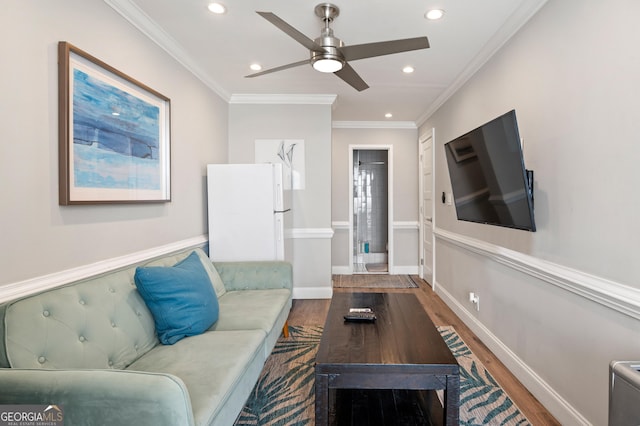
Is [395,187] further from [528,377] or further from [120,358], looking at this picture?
[120,358]

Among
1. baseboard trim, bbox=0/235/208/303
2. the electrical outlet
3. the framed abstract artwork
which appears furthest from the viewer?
the electrical outlet

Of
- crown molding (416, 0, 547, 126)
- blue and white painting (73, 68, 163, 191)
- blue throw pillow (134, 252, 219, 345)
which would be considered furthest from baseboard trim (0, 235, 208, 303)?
crown molding (416, 0, 547, 126)

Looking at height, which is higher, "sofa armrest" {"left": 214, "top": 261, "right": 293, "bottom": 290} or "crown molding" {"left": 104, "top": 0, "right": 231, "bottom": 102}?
"crown molding" {"left": 104, "top": 0, "right": 231, "bottom": 102}

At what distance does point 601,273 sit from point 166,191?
274 centimetres

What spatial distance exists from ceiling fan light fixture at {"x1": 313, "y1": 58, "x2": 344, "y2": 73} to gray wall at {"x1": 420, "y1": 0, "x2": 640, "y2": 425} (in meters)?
1.24

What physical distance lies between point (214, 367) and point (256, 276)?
137cm

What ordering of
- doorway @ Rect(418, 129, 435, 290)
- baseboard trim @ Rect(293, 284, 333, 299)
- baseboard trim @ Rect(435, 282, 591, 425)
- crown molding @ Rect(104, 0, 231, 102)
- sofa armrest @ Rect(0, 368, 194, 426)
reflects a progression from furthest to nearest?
1. doorway @ Rect(418, 129, 435, 290)
2. baseboard trim @ Rect(293, 284, 333, 299)
3. crown molding @ Rect(104, 0, 231, 102)
4. baseboard trim @ Rect(435, 282, 591, 425)
5. sofa armrest @ Rect(0, 368, 194, 426)

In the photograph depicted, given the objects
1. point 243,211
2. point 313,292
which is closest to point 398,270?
point 313,292

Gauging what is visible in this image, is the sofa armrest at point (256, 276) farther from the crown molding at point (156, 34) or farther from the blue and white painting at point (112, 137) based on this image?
the crown molding at point (156, 34)

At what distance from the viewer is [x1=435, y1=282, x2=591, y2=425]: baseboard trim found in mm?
1825

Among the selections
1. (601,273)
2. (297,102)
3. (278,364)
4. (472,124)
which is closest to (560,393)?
(601,273)

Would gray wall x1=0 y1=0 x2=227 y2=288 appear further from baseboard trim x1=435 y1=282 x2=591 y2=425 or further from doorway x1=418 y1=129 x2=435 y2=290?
doorway x1=418 y1=129 x2=435 y2=290

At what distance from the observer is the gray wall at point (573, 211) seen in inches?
57.6

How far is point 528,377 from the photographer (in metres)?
2.21
